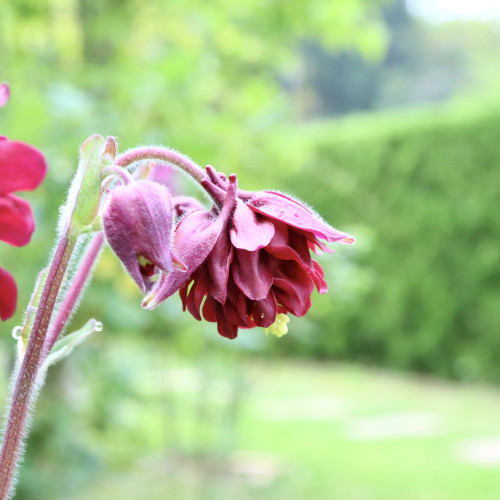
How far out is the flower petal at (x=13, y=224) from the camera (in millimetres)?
731

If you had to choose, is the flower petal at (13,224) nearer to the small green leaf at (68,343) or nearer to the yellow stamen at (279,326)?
the small green leaf at (68,343)

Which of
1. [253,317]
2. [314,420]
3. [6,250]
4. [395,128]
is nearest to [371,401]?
[314,420]

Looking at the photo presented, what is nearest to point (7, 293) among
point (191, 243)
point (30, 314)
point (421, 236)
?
point (30, 314)

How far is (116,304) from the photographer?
286cm

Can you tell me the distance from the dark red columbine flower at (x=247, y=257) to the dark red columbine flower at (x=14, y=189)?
0.43 feet

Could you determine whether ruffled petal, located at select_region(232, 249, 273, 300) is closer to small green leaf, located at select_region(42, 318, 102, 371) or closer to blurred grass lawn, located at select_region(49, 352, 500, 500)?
small green leaf, located at select_region(42, 318, 102, 371)

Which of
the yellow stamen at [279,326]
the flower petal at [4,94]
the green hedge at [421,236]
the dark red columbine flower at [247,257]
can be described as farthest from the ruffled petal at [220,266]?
the green hedge at [421,236]

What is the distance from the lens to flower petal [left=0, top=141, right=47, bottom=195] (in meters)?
0.71

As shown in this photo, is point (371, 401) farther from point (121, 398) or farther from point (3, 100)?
point (3, 100)

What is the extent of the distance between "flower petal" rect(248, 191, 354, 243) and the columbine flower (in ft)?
0.30

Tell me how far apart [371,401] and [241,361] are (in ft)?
7.69

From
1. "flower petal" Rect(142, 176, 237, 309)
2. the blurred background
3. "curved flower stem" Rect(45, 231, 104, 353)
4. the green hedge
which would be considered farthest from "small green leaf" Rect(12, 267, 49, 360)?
the green hedge

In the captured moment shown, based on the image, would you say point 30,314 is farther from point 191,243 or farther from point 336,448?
point 336,448

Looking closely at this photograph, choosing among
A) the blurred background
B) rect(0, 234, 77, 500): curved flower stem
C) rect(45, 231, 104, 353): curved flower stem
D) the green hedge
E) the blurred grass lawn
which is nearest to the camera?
rect(0, 234, 77, 500): curved flower stem
